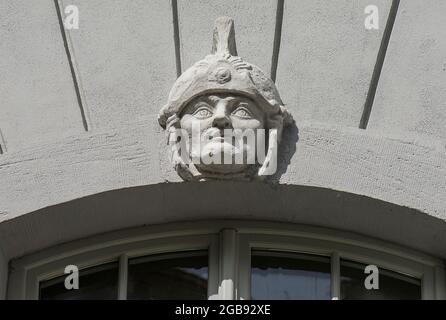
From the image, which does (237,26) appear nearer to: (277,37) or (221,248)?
(277,37)

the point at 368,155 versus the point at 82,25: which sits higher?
the point at 82,25

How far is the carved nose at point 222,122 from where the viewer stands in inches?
331

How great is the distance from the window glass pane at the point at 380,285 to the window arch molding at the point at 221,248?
39mm

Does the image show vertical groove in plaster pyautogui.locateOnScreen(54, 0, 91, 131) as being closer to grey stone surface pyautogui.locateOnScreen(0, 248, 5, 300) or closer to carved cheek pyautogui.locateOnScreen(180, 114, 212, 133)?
carved cheek pyautogui.locateOnScreen(180, 114, 212, 133)

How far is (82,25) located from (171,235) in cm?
145

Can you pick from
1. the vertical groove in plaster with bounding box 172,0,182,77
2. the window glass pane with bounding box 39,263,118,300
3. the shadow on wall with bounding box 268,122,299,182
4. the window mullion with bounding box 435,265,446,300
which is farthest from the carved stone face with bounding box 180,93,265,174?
the window mullion with bounding box 435,265,446,300

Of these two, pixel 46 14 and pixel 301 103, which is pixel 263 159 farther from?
pixel 46 14

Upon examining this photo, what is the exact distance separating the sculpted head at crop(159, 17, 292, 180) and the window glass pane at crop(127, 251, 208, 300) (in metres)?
0.56

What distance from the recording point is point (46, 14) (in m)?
9.27

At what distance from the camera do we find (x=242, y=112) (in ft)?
28.0

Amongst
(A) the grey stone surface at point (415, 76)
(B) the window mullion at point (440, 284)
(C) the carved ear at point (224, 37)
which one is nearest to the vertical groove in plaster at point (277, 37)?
(C) the carved ear at point (224, 37)

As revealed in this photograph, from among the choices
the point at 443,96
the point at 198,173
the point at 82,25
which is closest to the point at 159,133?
the point at 198,173

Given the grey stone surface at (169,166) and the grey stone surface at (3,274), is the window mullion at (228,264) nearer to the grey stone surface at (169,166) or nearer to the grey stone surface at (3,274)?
the grey stone surface at (169,166)

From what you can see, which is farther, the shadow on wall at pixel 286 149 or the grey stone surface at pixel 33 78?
the grey stone surface at pixel 33 78
